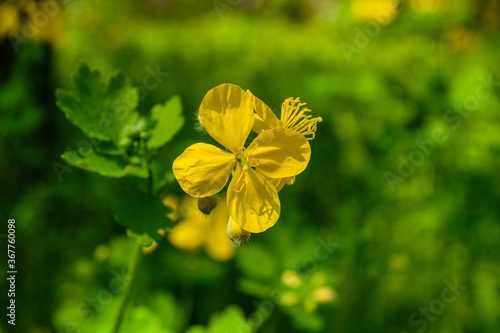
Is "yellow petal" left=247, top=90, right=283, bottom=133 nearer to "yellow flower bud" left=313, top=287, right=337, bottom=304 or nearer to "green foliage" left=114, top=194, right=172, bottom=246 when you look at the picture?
"green foliage" left=114, top=194, right=172, bottom=246

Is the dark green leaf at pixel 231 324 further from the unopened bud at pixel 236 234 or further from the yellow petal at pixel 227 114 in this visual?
the yellow petal at pixel 227 114

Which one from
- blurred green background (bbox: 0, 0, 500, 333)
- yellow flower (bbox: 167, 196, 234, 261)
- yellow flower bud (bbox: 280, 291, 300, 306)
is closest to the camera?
yellow flower bud (bbox: 280, 291, 300, 306)

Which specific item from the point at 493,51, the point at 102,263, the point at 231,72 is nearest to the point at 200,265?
the point at 102,263

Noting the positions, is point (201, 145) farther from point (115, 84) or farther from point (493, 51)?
point (493, 51)

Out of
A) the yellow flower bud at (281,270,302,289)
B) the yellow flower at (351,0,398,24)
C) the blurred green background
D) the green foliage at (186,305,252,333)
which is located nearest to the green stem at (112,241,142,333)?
the blurred green background

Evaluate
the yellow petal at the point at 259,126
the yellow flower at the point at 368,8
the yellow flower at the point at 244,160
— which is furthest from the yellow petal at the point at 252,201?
the yellow flower at the point at 368,8

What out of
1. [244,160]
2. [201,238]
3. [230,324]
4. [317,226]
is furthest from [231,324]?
[317,226]

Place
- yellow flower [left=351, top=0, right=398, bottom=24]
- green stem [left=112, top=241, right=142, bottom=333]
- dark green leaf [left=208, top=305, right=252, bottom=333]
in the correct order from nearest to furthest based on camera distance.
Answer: green stem [left=112, top=241, right=142, bottom=333]
dark green leaf [left=208, top=305, right=252, bottom=333]
yellow flower [left=351, top=0, right=398, bottom=24]
